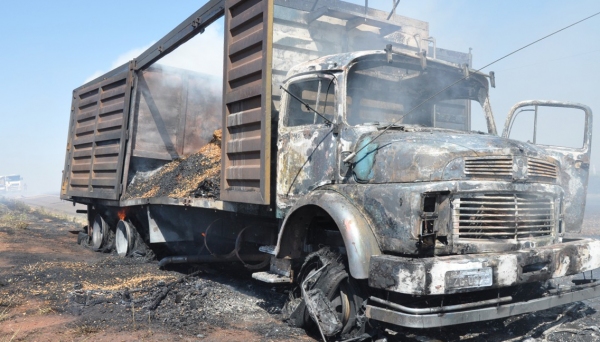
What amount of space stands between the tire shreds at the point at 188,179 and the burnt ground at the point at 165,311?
117cm

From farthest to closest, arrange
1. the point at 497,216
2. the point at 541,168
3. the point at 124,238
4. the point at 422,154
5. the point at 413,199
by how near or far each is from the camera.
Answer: the point at 124,238
the point at 541,168
the point at 422,154
the point at 497,216
the point at 413,199

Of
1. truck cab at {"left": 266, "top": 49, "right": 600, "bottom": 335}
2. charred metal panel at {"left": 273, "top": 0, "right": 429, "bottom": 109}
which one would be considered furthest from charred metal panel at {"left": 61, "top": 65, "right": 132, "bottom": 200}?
truck cab at {"left": 266, "top": 49, "right": 600, "bottom": 335}

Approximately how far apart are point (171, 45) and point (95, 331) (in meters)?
4.70

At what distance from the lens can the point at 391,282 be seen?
11.9ft

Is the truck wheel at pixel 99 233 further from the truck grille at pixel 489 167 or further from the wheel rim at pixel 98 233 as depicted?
the truck grille at pixel 489 167

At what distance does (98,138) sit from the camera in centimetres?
1023

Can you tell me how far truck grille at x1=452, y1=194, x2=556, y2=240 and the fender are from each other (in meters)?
0.66

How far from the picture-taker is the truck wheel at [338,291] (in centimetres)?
416

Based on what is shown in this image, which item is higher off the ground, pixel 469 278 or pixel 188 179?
pixel 188 179

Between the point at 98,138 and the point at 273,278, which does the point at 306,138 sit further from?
the point at 98,138

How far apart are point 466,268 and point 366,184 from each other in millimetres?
1103

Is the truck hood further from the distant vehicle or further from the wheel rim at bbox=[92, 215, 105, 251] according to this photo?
the distant vehicle

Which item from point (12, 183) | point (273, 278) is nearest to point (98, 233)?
point (273, 278)

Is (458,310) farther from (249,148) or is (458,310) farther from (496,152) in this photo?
(249,148)
